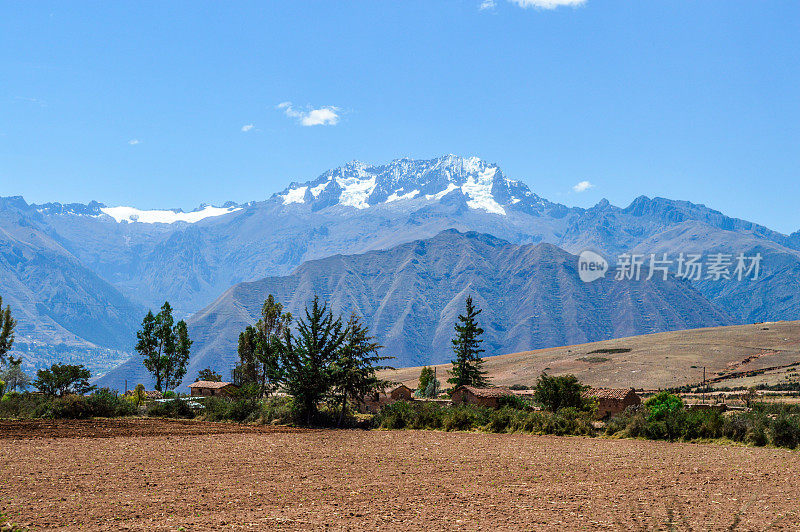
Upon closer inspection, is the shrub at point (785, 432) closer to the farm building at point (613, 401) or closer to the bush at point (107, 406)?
the farm building at point (613, 401)

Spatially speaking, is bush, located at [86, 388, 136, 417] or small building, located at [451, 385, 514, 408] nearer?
bush, located at [86, 388, 136, 417]

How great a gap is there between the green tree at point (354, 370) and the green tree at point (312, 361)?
475mm

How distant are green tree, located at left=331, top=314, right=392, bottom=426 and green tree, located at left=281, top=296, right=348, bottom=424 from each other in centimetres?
47

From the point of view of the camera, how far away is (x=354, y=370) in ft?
133

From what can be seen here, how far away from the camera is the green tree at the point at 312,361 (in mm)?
40031

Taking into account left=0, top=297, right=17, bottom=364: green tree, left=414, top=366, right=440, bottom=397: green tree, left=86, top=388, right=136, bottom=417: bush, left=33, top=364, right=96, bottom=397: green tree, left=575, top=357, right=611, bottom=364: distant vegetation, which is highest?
left=0, top=297, right=17, bottom=364: green tree

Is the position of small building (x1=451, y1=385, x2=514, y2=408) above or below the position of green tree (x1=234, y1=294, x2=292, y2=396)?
below

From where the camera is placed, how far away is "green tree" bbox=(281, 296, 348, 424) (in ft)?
131

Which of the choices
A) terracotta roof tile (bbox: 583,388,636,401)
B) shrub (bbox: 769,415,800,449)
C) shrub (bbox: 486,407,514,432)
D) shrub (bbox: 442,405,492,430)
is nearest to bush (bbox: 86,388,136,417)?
shrub (bbox: 442,405,492,430)

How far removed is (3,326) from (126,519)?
4153 cm

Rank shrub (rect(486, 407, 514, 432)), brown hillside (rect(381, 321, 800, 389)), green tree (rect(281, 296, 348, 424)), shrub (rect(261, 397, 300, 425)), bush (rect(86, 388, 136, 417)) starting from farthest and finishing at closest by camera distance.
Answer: brown hillside (rect(381, 321, 800, 389)) < bush (rect(86, 388, 136, 417)) < shrub (rect(261, 397, 300, 425)) < green tree (rect(281, 296, 348, 424)) < shrub (rect(486, 407, 514, 432))

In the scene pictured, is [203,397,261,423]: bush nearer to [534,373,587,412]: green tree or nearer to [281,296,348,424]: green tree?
[281,296,348,424]: green tree

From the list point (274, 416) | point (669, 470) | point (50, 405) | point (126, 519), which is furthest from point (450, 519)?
point (50, 405)

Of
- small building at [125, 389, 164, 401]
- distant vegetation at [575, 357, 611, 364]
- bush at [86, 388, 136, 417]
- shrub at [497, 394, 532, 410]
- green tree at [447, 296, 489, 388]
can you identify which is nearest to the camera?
bush at [86, 388, 136, 417]
